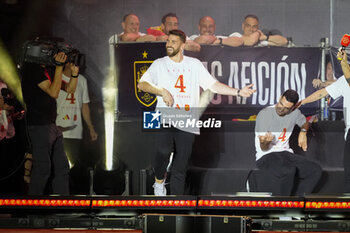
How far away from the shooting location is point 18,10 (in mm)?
4867

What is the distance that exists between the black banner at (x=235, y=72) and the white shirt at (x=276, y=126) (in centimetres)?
9

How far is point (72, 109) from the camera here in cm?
486

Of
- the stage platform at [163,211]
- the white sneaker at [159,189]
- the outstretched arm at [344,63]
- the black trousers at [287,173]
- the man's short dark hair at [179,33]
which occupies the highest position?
the man's short dark hair at [179,33]

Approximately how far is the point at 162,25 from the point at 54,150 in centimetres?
146

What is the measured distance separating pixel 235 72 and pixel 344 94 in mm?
955

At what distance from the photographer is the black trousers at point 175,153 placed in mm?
4828

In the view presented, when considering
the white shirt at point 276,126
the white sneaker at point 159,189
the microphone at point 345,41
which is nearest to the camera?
the microphone at point 345,41

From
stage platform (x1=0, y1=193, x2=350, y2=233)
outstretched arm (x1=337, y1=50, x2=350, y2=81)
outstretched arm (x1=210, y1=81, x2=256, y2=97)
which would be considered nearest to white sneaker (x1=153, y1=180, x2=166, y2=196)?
stage platform (x1=0, y1=193, x2=350, y2=233)

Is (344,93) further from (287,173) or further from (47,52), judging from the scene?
(47,52)

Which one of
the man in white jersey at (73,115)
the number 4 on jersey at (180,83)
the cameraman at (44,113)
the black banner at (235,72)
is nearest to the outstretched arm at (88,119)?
the man in white jersey at (73,115)

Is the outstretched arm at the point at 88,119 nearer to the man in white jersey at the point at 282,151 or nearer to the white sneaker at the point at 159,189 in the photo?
the white sneaker at the point at 159,189

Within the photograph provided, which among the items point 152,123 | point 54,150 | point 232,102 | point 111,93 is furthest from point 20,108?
point 232,102

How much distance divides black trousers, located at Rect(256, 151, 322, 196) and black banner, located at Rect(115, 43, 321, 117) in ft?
1.52

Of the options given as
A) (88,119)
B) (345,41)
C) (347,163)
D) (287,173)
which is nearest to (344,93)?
(345,41)
